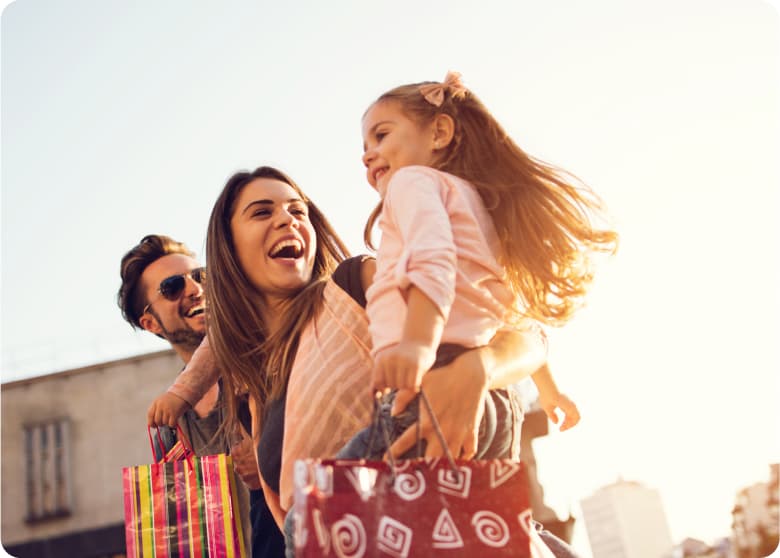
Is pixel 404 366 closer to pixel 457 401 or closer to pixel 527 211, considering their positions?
pixel 457 401

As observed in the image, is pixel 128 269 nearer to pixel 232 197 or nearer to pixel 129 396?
pixel 232 197

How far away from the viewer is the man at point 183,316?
3100mm

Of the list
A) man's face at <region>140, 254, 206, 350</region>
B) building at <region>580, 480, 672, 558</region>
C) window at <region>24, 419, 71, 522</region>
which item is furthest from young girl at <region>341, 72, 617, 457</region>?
building at <region>580, 480, 672, 558</region>

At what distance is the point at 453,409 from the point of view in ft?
6.51

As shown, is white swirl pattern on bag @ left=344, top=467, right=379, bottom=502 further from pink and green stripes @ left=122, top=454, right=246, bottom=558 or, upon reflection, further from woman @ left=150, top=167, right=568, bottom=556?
pink and green stripes @ left=122, top=454, right=246, bottom=558

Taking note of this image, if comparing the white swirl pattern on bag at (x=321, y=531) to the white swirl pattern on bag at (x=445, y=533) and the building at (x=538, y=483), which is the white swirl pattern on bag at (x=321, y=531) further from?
the building at (x=538, y=483)

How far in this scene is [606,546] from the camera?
122 meters

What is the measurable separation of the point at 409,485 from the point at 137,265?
299 cm

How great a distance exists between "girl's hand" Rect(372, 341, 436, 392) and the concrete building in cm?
1813

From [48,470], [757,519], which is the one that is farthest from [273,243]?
[48,470]

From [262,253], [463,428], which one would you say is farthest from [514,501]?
[262,253]

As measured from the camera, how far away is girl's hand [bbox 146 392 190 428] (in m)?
3.06

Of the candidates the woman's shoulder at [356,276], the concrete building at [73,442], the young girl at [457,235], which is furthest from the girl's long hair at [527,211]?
the concrete building at [73,442]

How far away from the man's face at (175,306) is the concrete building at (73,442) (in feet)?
50.7
